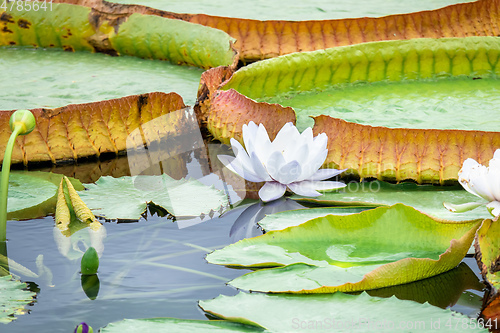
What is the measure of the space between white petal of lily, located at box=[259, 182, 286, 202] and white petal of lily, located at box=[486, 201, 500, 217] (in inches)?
20.4

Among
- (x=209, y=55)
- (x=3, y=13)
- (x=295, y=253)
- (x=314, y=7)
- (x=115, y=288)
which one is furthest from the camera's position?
(x=314, y=7)

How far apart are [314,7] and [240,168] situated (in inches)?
65.1

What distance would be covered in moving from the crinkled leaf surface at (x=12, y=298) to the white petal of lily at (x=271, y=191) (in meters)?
0.64

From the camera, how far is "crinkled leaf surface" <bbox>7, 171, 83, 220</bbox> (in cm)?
139

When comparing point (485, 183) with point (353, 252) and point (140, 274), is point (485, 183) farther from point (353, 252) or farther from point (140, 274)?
point (140, 274)

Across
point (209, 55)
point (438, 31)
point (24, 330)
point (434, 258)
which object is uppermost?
point (438, 31)

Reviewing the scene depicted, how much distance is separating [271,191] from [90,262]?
55 cm

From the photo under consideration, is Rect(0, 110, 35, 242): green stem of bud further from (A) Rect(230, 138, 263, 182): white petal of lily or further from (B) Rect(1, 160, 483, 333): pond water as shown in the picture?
(A) Rect(230, 138, 263, 182): white petal of lily

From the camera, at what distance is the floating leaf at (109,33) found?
2.31m

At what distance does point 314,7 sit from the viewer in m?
2.83

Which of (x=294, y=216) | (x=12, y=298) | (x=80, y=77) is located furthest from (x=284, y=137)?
(x=80, y=77)

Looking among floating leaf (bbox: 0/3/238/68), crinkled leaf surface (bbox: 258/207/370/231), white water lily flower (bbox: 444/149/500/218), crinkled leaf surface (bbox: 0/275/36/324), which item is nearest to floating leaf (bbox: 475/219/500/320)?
white water lily flower (bbox: 444/149/500/218)

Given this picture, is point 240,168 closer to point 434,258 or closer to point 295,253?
point 295,253

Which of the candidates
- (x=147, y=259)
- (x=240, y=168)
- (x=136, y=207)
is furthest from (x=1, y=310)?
(x=240, y=168)
